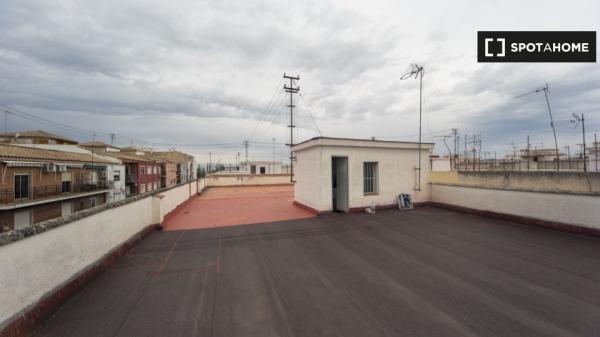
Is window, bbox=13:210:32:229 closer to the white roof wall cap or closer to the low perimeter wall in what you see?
the low perimeter wall

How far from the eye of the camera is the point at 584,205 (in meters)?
6.16

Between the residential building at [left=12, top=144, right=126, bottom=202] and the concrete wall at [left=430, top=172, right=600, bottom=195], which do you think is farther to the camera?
the residential building at [left=12, top=144, right=126, bottom=202]

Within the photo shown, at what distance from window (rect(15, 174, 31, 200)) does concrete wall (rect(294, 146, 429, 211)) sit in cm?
2156

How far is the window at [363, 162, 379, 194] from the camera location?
34.6 ft

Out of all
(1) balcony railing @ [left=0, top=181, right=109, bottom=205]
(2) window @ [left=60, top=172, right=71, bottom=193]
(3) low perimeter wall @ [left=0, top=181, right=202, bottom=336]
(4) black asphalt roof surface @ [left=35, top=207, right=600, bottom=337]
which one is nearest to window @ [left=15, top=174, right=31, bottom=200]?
(1) balcony railing @ [left=0, top=181, right=109, bottom=205]

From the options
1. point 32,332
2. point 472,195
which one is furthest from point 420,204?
point 32,332

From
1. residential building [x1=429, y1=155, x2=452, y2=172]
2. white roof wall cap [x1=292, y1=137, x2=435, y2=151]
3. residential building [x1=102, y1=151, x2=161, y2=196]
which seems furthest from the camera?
residential building [x1=102, y1=151, x2=161, y2=196]

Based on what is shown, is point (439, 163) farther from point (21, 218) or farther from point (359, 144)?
point (21, 218)

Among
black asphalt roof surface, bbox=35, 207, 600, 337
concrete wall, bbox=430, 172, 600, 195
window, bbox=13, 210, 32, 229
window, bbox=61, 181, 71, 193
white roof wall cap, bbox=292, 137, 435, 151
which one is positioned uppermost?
white roof wall cap, bbox=292, 137, 435, 151

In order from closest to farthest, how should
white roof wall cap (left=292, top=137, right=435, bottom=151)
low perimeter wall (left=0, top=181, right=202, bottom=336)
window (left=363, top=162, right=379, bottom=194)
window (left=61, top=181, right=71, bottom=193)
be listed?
low perimeter wall (left=0, top=181, right=202, bottom=336) < white roof wall cap (left=292, top=137, right=435, bottom=151) < window (left=363, top=162, right=379, bottom=194) < window (left=61, top=181, right=71, bottom=193)

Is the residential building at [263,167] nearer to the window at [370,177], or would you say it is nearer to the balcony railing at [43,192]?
the balcony railing at [43,192]

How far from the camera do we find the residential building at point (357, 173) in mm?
9648

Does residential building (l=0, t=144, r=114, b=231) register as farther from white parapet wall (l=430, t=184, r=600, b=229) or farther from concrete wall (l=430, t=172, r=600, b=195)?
concrete wall (l=430, t=172, r=600, b=195)

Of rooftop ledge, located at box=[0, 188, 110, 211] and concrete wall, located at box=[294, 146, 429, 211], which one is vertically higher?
concrete wall, located at box=[294, 146, 429, 211]
